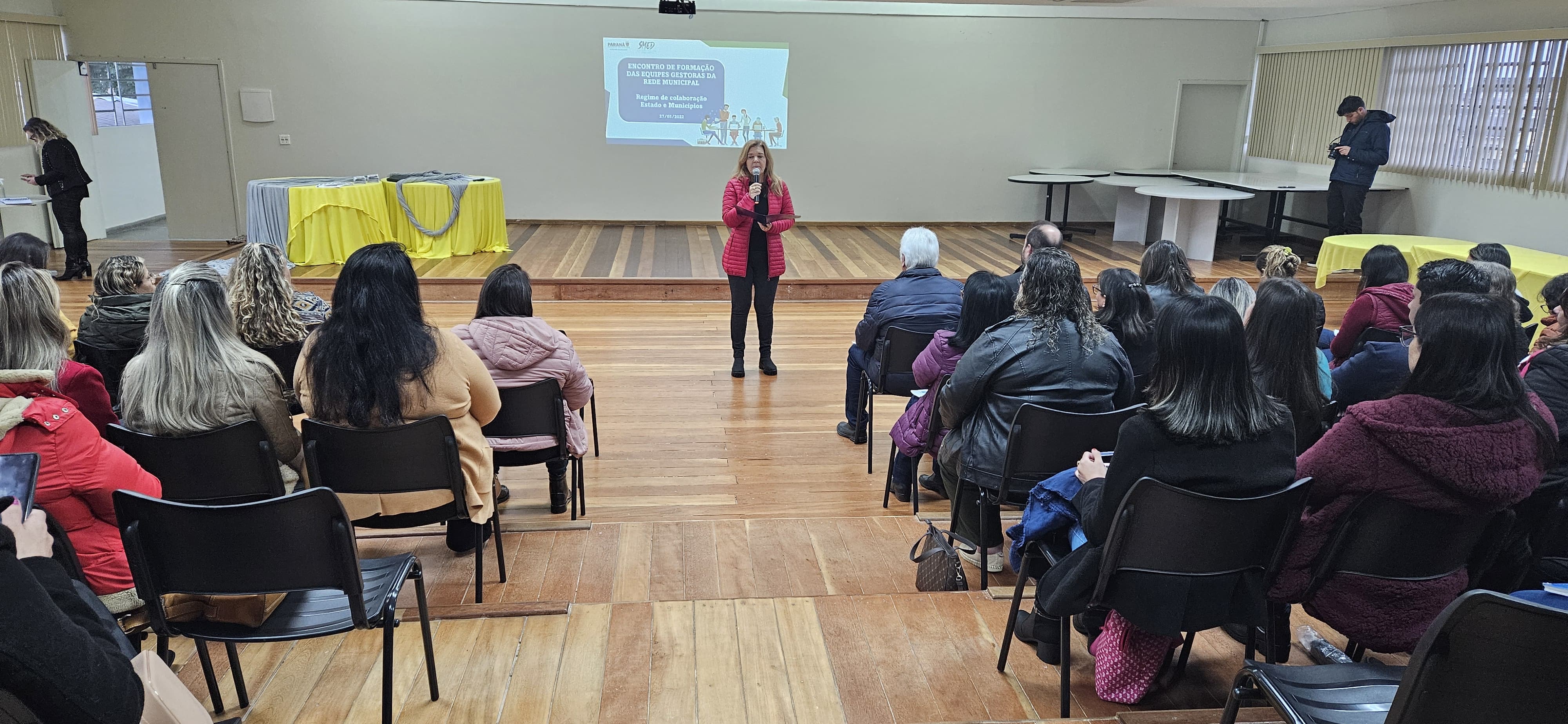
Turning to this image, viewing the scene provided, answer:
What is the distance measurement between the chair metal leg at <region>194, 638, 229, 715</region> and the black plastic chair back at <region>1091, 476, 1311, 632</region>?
196 centimetres

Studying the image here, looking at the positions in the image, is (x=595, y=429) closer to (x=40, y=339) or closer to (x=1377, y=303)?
(x=40, y=339)

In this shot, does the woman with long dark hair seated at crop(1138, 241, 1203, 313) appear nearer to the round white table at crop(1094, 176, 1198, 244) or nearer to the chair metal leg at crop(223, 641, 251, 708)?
the chair metal leg at crop(223, 641, 251, 708)

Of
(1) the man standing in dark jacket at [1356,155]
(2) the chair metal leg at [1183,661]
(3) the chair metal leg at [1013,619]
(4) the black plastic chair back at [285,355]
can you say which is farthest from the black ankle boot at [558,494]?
(1) the man standing in dark jacket at [1356,155]

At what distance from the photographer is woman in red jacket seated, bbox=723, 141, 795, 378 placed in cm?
520

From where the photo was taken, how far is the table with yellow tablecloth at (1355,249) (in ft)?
23.7

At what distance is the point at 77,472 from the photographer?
190cm

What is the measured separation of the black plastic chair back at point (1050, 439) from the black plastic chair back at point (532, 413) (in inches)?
58.3

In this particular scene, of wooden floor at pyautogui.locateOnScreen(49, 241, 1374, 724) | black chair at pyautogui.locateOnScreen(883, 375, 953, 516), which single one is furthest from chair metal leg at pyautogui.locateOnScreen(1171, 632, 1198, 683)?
black chair at pyautogui.locateOnScreen(883, 375, 953, 516)

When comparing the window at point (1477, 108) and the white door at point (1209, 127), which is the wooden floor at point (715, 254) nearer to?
the white door at point (1209, 127)

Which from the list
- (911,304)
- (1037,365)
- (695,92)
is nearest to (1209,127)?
(695,92)

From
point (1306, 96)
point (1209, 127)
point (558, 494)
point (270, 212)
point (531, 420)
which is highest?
point (1306, 96)

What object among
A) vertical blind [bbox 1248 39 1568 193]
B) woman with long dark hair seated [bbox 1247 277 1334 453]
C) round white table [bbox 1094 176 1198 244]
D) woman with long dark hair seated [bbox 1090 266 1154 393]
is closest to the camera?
woman with long dark hair seated [bbox 1247 277 1334 453]

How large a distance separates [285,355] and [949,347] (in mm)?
2415

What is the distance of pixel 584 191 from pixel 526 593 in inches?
344
